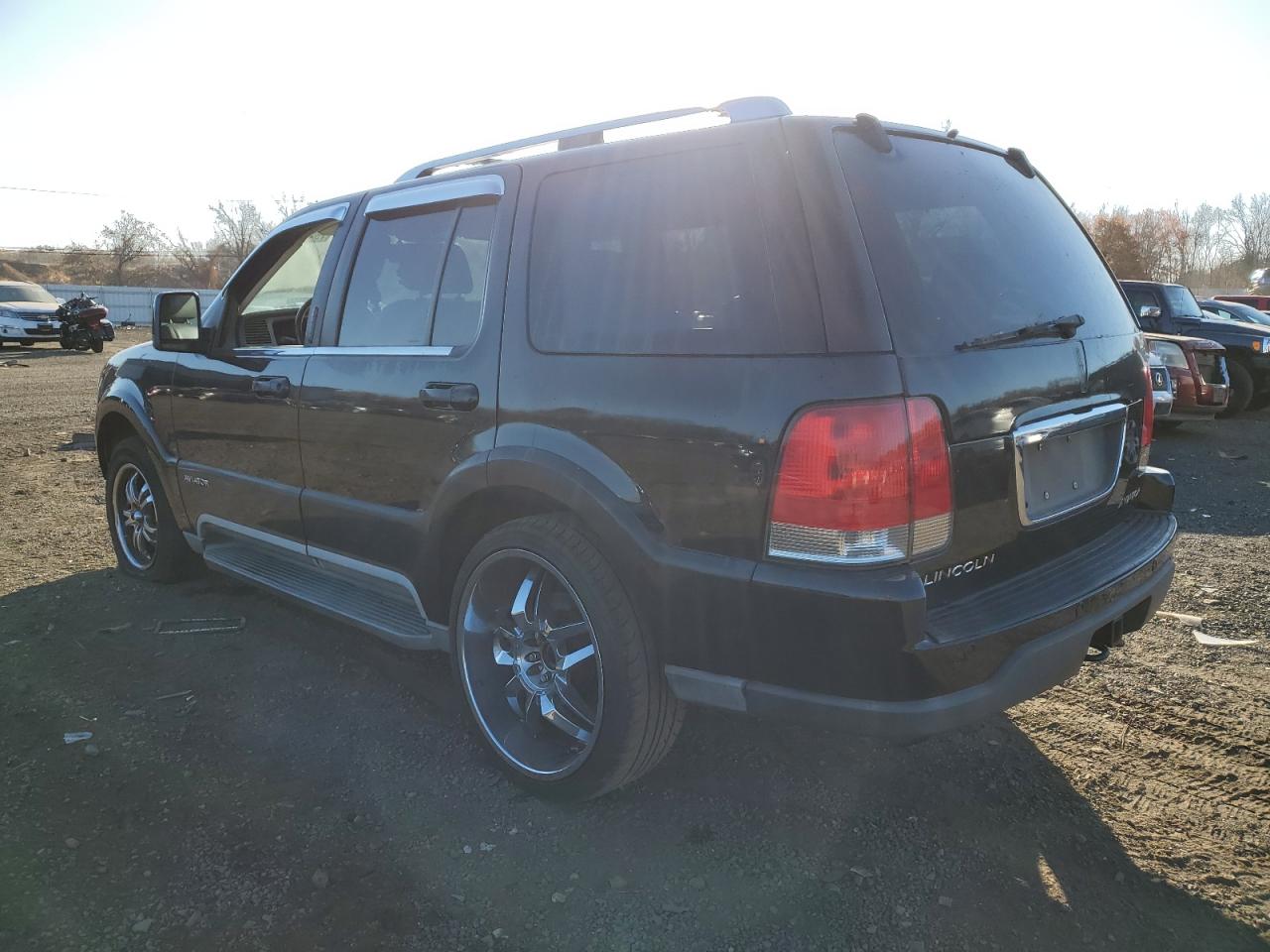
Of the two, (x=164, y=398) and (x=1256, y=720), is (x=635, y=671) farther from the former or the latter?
(x=164, y=398)

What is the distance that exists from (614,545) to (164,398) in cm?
310

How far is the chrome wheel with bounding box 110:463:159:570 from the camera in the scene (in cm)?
486

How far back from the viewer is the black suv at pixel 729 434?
2.07m

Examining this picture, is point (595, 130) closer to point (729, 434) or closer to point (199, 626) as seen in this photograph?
point (729, 434)

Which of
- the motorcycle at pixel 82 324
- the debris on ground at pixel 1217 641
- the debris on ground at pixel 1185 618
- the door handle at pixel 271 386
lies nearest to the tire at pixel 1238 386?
the debris on ground at pixel 1185 618

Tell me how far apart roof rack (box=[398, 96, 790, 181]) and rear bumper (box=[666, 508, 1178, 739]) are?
1263 mm

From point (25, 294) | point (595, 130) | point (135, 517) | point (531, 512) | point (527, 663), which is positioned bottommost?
point (527, 663)

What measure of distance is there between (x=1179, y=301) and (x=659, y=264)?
39.2ft

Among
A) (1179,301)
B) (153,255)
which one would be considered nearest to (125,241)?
(153,255)

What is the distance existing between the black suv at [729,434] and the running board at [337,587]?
0.03 meters

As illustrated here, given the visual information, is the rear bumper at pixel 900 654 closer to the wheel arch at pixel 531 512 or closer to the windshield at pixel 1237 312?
the wheel arch at pixel 531 512

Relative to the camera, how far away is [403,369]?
3070 mm

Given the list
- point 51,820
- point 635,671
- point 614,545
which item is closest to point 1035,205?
point 614,545

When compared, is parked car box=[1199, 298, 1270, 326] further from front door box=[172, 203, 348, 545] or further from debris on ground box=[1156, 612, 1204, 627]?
front door box=[172, 203, 348, 545]
